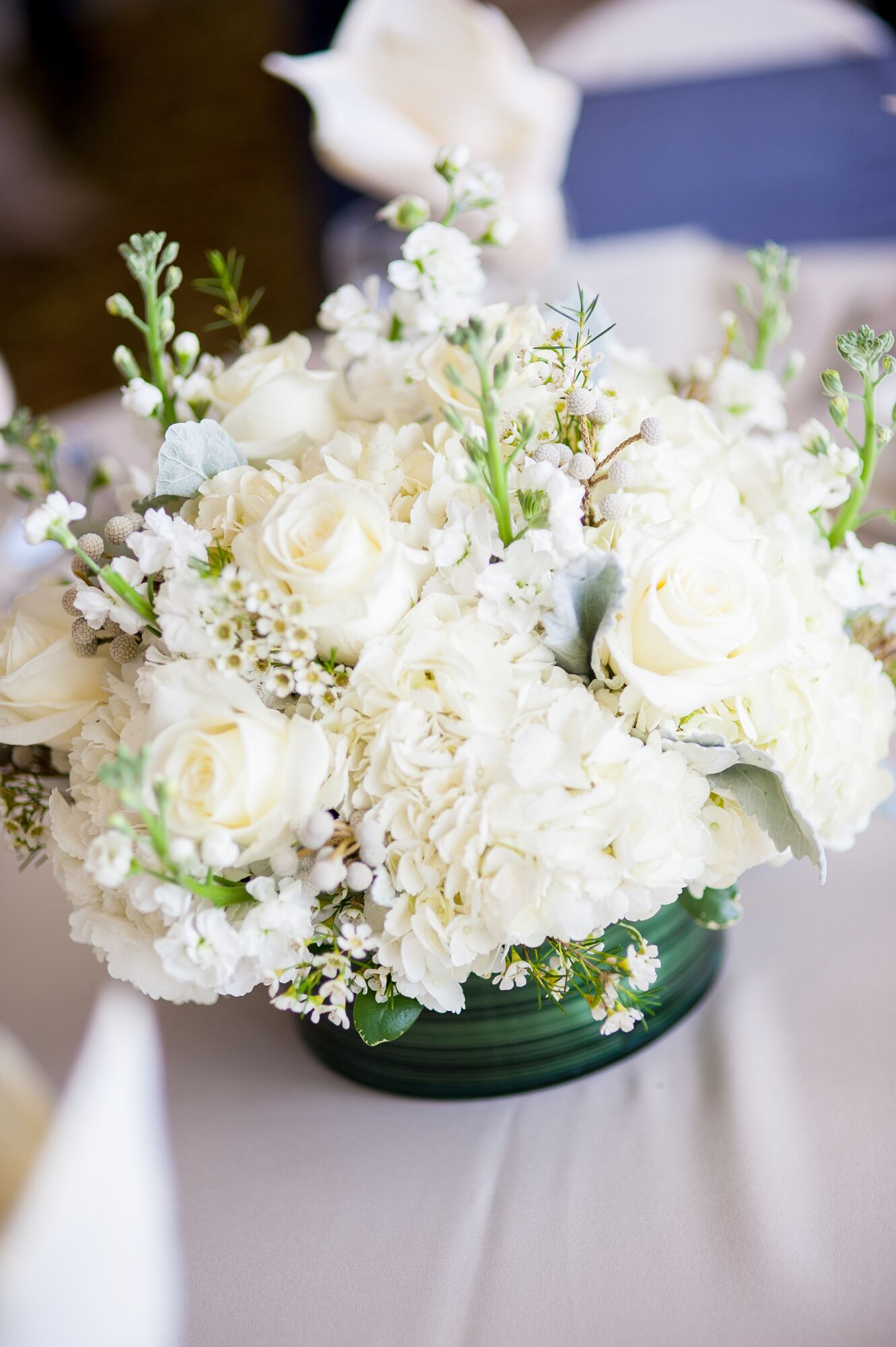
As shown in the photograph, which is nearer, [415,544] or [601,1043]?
[415,544]

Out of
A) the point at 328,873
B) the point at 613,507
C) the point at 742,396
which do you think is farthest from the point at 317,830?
the point at 742,396

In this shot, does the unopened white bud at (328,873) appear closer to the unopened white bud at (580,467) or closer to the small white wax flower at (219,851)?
the small white wax flower at (219,851)

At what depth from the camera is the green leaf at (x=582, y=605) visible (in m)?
0.60

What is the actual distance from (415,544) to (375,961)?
0.78 feet

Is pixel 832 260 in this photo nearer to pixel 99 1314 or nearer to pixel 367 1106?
Answer: pixel 367 1106

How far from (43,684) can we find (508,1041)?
14.9 inches

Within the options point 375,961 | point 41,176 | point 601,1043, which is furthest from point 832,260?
point 41,176

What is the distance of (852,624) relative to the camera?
0.81 metres

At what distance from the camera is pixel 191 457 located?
0.69 m

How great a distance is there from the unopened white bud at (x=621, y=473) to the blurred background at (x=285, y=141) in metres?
0.96

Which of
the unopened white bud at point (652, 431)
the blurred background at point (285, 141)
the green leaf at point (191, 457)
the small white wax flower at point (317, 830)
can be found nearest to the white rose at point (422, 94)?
the blurred background at point (285, 141)

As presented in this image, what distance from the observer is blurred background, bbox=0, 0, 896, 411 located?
199 cm

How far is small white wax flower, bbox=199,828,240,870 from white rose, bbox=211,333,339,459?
283mm

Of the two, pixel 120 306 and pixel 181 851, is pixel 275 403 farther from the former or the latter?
pixel 181 851
